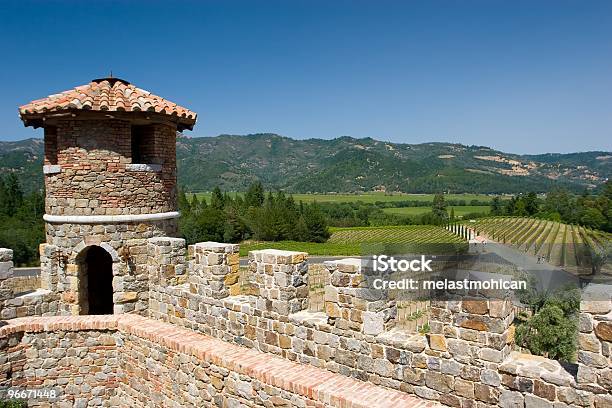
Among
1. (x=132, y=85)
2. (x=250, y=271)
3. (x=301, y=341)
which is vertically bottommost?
(x=301, y=341)

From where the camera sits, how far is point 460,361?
4980mm

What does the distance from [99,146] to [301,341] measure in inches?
219

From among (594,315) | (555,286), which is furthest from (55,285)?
(555,286)

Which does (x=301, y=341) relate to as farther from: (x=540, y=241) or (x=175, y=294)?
(x=540, y=241)

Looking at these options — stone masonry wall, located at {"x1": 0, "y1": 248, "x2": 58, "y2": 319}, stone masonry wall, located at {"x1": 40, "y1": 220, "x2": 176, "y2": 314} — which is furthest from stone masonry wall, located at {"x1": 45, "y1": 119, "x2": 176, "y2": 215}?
stone masonry wall, located at {"x1": 0, "y1": 248, "x2": 58, "y2": 319}

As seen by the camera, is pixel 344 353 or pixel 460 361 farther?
pixel 344 353

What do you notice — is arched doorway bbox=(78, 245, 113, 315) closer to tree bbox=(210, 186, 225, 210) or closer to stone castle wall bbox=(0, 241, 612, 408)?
stone castle wall bbox=(0, 241, 612, 408)

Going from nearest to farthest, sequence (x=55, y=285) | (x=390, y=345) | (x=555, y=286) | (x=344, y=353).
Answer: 1. (x=390, y=345)
2. (x=344, y=353)
3. (x=55, y=285)
4. (x=555, y=286)

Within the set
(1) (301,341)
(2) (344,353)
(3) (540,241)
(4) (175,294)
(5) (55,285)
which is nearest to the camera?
(2) (344,353)

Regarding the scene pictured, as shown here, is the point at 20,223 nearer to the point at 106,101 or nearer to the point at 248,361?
the point at 106,101

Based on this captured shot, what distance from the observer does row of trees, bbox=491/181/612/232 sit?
62.5 meters

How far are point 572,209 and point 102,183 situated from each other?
87.6 metres

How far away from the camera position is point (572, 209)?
79.2 meters

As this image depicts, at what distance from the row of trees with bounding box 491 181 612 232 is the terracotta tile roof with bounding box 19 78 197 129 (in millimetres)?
63369
